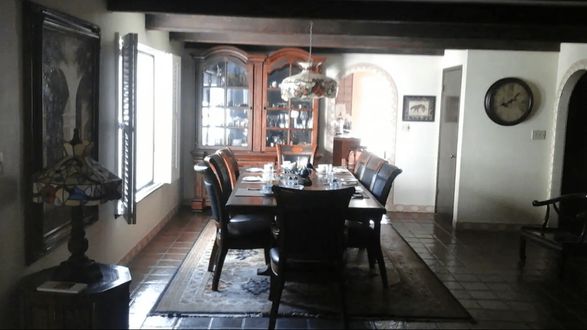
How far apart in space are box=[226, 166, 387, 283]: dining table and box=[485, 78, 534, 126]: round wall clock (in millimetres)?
2168

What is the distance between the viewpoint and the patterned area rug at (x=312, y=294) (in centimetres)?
346

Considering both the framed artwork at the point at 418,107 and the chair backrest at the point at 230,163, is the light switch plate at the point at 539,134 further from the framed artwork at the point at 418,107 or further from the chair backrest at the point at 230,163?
the chair backrest at the point at 230,163

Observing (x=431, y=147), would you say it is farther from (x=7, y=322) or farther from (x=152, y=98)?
(x=7, y=322)

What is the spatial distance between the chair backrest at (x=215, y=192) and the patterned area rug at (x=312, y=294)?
494mm

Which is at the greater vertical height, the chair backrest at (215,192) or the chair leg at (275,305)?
the chair backrest at (215,192)

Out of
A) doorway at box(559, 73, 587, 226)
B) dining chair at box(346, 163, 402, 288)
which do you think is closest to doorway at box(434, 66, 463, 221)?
doorway at box(559, 73, 587, 226)

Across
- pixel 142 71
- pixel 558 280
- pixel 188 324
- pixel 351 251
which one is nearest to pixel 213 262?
pixel 188 324

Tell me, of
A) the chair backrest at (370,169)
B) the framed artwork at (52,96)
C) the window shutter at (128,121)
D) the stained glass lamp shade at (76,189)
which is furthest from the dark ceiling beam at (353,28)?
the stained glass lamp shade at (76,189)

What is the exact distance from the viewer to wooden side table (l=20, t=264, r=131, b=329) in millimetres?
2350

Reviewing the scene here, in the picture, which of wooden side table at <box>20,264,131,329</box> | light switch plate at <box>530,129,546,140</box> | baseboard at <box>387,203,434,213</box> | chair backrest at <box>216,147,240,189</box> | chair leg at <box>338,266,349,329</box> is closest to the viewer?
wooden side table at <box>20,264,131,329</box>

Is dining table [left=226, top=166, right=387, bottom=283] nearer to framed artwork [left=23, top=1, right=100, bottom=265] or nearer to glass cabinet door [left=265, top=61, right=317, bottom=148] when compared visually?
framed artwork [left=23, top=1, right=100, bottom=265]

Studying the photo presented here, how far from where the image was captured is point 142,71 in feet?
16.9

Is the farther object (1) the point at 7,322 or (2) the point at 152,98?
(2) the point at 152,98

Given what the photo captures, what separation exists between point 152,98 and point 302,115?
203 centimetres
